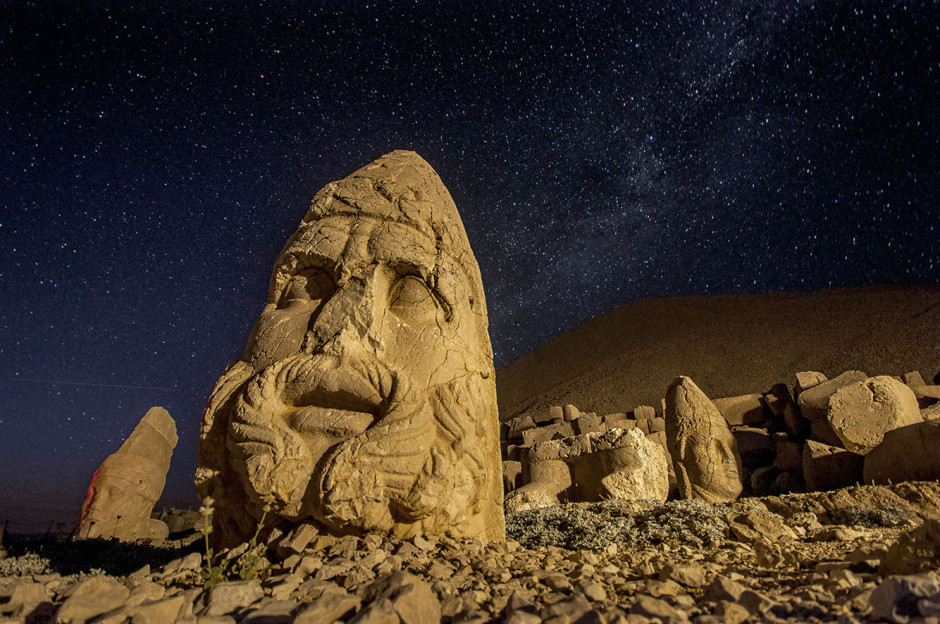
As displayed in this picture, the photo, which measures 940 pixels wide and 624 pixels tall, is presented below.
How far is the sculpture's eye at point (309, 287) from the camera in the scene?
3891mm

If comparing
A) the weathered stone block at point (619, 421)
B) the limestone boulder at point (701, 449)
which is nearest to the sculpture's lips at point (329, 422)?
the limestone boulder at point (701, 449)

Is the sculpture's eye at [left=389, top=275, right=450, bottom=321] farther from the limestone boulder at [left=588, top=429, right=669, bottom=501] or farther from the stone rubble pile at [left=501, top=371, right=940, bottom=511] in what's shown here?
the limestone boulder at [left=588, top=429, right=669, bottom=501]

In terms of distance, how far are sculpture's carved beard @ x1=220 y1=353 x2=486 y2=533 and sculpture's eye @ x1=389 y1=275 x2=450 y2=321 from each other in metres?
0.53

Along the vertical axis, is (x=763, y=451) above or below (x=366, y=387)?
below

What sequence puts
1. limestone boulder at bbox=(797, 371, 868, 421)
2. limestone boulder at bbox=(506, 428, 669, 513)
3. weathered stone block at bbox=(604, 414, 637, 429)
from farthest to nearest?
weathered stone block at bbox=(604, 414, 637, 429)
limestone boulder at bbox=(797, 371, 868, 421)
limestone boulder at bbox=(506, 428, 669, 513)

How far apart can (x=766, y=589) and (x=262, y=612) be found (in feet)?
6.21

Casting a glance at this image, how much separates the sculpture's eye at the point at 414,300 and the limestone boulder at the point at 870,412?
7.47 m

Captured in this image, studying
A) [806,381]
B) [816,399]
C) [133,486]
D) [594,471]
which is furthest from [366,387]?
[806,381]

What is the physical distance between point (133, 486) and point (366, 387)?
8.70m

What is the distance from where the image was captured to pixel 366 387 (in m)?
3.22

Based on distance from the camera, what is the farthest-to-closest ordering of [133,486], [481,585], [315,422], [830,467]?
1. [133,486]
2. [830,467]
3. [315,422]
4. [481,585]

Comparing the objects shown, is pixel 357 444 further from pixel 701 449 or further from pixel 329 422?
pixel 701 449

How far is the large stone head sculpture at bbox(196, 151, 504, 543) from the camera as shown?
9.76 ft

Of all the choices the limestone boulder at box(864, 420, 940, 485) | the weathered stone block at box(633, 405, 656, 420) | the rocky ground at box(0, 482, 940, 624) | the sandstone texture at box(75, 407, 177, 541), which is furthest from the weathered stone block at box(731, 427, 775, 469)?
the sandstone texture at box(75, 407, 177, 541)
